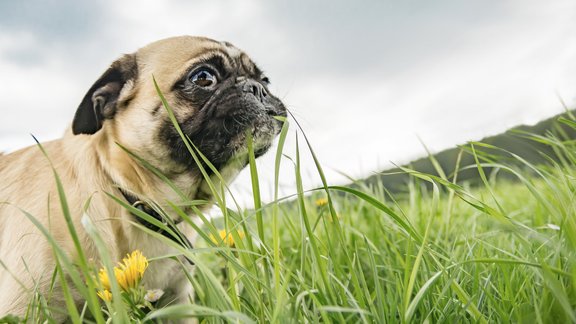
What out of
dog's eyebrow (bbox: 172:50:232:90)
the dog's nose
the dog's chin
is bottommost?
the dog's chin

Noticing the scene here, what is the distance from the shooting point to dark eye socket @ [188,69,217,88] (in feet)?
7.95

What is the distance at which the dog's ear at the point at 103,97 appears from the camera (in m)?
2.30

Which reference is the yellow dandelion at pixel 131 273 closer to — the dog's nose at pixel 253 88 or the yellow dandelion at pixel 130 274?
the yellow dandelion at pixel 130 274

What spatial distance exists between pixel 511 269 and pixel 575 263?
1.65 feet

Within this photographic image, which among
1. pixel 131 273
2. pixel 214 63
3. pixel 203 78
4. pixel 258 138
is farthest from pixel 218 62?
pixel 131 273

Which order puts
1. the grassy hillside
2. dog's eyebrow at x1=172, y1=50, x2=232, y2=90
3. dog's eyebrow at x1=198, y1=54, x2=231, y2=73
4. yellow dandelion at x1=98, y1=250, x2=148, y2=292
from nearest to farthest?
1. yellow dandelion at x1=98, y1=250, x2=148, y2=292
2. the grassy hillside
3. dog's eyebrow at x1=172, y1=50, x2=232, y2=90
4. dog's eyebrow at x1=198, y1=54, x2=231, y2=73

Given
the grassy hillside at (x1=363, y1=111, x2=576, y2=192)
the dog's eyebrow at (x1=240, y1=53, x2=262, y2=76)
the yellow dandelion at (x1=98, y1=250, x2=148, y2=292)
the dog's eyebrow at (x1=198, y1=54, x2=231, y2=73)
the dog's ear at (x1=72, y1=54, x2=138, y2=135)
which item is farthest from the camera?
the dog's eyebrow at (x1=240, y1=53, x2=262, y2=76)

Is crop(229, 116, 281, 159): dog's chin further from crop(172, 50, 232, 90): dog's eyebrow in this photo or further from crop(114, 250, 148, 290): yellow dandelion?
crop(114, 250, 148, 290): yellow dandelion

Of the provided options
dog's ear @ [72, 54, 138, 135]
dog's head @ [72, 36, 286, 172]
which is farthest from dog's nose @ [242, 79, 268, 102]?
dog's ear @ [72, 54, 138, 135]

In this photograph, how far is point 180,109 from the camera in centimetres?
237

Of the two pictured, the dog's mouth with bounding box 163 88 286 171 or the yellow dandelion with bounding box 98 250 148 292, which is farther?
the dog's mouth with bounding box 163 88 286 171

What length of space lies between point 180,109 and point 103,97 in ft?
1.31

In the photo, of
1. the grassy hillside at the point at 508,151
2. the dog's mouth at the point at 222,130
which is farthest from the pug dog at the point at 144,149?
the grassy hillside at the point at 508,151

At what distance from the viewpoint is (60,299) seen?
6.40 feet
